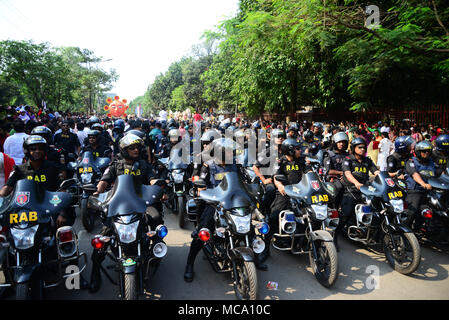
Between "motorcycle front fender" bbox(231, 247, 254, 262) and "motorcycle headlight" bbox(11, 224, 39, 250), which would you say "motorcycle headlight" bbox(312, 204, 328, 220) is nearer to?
"motorcycle front fender" bbox(231, 247, 254, 262)

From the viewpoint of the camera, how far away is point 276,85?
18.5m

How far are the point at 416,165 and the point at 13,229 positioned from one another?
19.9 ft

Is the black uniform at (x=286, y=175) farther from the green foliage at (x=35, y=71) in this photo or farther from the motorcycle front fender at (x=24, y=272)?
the green foliage at (x=35, y=71)

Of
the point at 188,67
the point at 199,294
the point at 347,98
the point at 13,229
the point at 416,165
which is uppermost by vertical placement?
the point at 188,67

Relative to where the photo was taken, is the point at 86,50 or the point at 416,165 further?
the point at 86,50

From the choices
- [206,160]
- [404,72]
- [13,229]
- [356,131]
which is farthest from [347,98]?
[13,229]

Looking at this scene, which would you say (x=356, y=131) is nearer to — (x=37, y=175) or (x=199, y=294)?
(x=199, y=294)

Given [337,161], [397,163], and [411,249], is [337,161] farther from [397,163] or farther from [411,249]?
[411,249]

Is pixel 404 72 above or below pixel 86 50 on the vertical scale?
below

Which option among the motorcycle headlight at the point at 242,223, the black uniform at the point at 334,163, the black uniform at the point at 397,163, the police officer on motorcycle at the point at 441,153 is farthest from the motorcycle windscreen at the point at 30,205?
the police officer on motorcycle at the point at 441,153

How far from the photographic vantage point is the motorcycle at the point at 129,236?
3.04 m

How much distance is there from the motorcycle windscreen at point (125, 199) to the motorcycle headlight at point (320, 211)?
88.6 inches

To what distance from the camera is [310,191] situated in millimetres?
4215
